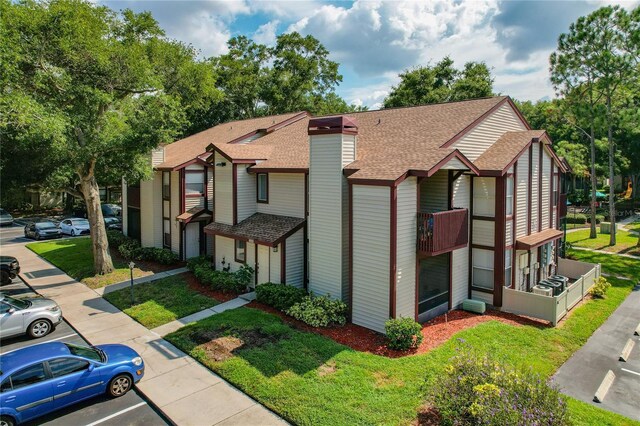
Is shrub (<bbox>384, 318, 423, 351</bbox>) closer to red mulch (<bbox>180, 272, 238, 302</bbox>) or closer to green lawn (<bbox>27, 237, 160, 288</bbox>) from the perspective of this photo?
red mulch (<bbox>180, 272, 238, 302</bbox>)

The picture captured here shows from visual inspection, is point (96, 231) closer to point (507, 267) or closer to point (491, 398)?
point (507, 267)

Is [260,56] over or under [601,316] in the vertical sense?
over

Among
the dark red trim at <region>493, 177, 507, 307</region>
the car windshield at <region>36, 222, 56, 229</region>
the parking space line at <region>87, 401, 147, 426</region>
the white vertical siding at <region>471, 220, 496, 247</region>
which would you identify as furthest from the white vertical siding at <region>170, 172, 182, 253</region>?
the dark red trim at <region>493, 177, 507, 307</region>

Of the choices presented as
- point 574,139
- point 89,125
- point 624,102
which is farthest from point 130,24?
point 574,139

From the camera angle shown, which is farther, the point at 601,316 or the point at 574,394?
the point at 601,316

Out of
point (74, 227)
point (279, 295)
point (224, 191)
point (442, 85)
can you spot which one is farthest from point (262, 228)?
point (442, 85)

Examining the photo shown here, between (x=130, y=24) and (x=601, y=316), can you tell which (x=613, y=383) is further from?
(x=130, y=24)

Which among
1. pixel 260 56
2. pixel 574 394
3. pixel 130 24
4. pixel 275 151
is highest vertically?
pixel 260 56
